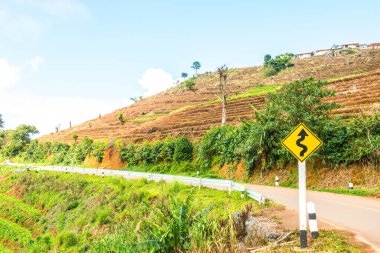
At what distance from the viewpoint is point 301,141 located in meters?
7.55

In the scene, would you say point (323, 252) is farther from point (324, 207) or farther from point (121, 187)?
point (121, 187)

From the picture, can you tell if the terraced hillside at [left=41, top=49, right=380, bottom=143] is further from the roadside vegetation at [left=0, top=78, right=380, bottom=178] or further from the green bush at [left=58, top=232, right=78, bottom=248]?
the green bush at [left=58, top=232, right=78, bottom=248]

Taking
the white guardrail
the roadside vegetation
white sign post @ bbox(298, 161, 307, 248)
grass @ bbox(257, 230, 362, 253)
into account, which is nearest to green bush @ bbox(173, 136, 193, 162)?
the roadside vegetation

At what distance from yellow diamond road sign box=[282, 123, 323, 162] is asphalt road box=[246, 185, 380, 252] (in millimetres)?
2323

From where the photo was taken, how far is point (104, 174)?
3133 centimetres

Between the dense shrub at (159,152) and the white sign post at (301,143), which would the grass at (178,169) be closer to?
the dense shrub at (159,152)

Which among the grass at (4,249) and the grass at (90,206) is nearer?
the grass at (90,206)

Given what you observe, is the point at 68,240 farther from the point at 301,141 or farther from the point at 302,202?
the point at 301,141

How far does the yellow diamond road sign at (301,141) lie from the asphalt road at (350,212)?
232cm

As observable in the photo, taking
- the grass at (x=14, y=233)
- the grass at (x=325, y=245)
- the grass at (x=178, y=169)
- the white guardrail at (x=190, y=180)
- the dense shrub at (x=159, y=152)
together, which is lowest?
the grass at (x=14, y=233)

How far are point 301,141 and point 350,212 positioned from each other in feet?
17.3

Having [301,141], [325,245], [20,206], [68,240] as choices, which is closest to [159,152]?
[20,206]

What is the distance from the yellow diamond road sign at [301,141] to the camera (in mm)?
7493

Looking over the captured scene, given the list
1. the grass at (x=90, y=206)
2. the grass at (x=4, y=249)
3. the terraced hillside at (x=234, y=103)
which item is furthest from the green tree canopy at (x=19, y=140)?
the grass at (x=4, y=249)
